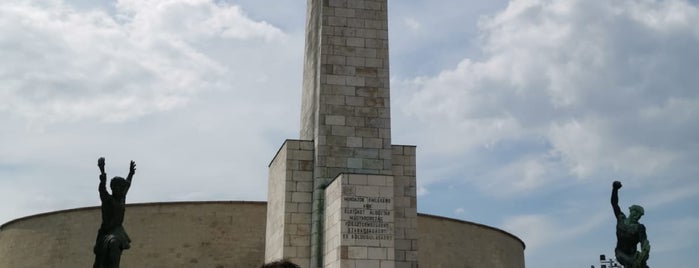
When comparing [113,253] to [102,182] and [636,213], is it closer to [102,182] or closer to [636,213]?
[102,182]

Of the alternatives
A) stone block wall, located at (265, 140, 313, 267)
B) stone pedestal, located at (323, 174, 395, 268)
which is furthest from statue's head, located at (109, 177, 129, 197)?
stone pedestal, located at (323, 174, 395, 268)

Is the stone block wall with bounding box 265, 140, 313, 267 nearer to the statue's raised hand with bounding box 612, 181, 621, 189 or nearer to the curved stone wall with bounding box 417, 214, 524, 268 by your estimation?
the statue's raised hand with bounding box 612, 181, 621, 189

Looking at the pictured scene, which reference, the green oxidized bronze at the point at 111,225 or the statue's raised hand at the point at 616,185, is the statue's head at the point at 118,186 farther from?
the statue's raised hand at the point at 616,185

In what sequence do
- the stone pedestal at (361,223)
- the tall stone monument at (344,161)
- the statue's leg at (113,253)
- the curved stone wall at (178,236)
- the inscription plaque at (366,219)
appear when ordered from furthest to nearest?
the curved stone wall at (178,236) → the tall stone monument at (344,161) → the inscription plaque at (366,219) → the stone pedestal at (361,223) → the statue's leg at (113,253)

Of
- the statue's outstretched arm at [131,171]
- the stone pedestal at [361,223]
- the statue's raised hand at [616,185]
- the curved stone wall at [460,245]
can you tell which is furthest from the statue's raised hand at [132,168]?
the curved stone wall at [460,245]

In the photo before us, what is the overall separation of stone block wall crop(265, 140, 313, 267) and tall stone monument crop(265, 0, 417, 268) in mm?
19

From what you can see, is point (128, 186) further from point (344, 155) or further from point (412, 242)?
point (412, 242)

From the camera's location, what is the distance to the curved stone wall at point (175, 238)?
21.6 metres

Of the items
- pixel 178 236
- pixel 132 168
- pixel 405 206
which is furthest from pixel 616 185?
pixel 178 236

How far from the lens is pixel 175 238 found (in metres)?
21.7

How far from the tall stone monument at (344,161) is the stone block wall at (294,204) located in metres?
0.02

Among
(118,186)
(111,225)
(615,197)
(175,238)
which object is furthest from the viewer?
(175,238)

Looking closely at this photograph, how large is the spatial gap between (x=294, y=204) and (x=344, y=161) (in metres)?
1.24

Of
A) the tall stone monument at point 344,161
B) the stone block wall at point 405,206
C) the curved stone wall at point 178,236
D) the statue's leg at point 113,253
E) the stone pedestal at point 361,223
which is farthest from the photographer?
the curved stone wall at point 178,236
